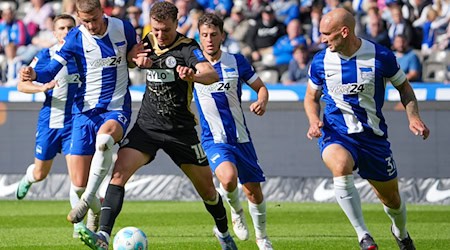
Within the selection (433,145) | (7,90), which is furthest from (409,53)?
(7,90)

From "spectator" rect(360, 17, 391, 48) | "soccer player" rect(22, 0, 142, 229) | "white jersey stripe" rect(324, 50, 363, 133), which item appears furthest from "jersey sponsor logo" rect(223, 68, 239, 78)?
"spectator" rect(360, 17, 391, 48)

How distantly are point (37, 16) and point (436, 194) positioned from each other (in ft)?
34.0

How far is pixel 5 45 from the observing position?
68.5 ft

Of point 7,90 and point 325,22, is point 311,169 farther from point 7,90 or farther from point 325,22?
point 325,22

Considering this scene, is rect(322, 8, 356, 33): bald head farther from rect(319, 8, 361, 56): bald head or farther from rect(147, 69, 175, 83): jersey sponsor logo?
rect(147, 69, 175, 83): jersey sponsor logo

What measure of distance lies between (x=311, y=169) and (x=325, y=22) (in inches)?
270

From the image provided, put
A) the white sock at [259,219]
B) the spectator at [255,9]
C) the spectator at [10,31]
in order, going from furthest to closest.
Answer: the spectator at [10,31], the spectator at [255,9], the white sock at [259,219]

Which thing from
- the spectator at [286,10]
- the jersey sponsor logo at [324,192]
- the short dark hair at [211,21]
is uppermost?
the short dark hair at [211,21]

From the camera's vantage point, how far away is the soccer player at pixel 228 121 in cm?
999

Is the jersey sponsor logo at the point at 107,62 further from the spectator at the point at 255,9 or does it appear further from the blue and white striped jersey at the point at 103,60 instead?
the spectator at the point at 255,9

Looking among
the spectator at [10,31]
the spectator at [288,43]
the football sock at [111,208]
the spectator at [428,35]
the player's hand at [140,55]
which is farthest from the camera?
the spectator at [10,31]

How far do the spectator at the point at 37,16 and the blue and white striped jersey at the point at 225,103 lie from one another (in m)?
11.6

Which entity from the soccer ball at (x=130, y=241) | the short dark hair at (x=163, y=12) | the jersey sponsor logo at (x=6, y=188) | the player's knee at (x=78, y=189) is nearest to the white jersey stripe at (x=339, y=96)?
the short dark hair at (x=163, y=12)

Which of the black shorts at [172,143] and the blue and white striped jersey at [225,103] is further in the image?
the blue and white striped jersey at [225,103]
